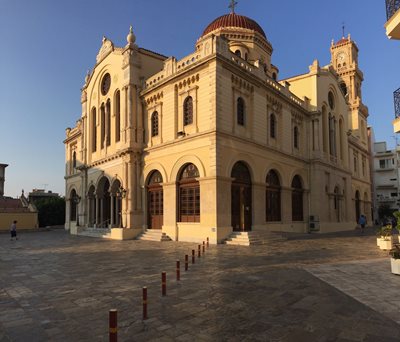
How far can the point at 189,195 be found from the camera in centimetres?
2039

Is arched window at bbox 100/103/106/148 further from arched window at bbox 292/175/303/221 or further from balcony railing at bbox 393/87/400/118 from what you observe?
balcony railing at bbox 393/87/400/118

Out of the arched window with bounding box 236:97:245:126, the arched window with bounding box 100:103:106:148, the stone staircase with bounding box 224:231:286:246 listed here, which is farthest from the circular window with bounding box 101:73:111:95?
the stone staircase with bounding box 224:231:286:246

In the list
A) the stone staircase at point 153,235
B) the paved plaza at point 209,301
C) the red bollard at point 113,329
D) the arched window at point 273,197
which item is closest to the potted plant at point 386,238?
the paved plaza at point 209,301

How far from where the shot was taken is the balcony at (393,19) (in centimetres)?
1000

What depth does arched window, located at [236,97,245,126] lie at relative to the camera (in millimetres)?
20969

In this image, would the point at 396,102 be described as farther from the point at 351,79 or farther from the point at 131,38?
the point at 351,79

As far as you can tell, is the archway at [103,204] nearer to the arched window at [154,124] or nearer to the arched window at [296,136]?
the arched window at [154,124]

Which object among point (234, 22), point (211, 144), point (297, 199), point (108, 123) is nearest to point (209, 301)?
point (211, 144)

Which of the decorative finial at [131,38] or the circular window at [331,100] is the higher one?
the decorative finial at [131,38]

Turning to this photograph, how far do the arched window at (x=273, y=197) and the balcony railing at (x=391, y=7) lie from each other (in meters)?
13.3

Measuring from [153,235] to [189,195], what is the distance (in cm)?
368

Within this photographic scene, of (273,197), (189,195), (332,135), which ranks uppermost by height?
(332,135)

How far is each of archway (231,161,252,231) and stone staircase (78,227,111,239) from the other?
9.74 metres

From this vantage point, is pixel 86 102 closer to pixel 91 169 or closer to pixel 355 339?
pixel 91 169
